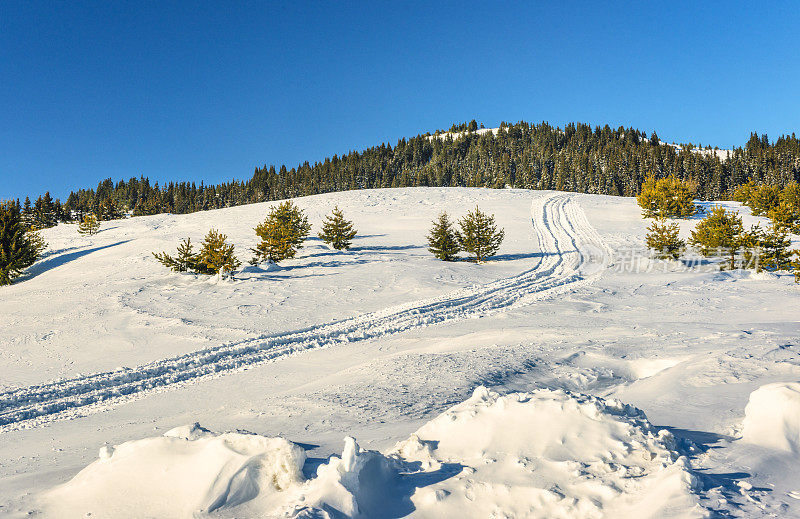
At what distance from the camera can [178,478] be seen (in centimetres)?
347

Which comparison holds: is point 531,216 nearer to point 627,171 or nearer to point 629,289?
point 629,289

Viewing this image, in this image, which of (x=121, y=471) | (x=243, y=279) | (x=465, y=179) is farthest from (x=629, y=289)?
(x=465, y=179)

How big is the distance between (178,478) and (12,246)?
27241 millimetres

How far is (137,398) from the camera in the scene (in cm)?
767

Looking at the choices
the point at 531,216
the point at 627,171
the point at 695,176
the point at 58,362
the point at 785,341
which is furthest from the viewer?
the point at 627,171

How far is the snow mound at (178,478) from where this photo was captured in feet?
10.8

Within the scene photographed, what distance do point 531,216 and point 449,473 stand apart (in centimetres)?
4389

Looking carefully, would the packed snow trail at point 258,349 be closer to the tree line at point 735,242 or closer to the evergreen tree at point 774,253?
the tree line at point 735,242

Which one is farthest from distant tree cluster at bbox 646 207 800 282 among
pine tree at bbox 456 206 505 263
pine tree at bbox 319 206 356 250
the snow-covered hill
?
pine tree at bbox 319 206 356 250

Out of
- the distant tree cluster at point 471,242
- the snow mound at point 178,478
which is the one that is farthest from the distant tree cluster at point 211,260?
the snow mound at point 178,478

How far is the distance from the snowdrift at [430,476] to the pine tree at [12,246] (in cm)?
2595

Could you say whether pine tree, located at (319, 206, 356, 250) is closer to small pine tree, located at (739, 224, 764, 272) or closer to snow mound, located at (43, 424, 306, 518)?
small pine tree, located at (739, 224, 764, 272)

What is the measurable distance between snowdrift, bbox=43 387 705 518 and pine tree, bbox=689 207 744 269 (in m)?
22.1

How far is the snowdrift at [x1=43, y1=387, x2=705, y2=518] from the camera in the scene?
3.12 meters
